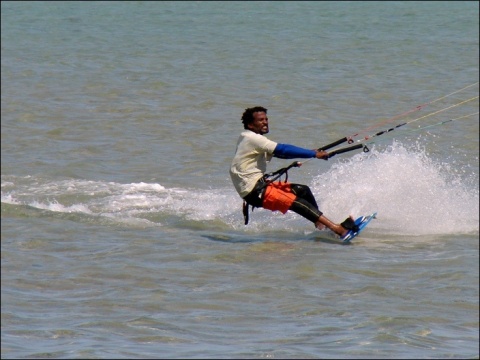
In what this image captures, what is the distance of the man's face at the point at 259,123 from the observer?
40.0 feet

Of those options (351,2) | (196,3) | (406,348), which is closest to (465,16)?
(351,2)

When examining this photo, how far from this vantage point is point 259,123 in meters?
12.2

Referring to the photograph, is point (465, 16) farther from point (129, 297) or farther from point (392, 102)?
point (129, 297)

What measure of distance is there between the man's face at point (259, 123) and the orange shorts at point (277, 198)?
0.56 m

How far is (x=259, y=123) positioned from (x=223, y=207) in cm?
178

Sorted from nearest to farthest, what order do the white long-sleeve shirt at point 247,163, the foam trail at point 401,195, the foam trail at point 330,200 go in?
the white long-sleeve shirt at point 247,163, the foam trail at point 401,195, the foam trail at point 330,200

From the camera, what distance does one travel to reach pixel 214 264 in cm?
1088

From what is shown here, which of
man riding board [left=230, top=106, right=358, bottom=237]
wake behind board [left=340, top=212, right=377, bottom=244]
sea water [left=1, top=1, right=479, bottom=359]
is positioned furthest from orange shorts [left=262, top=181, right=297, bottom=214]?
wake behind board [left=340, top=212, right=377, bottom=244]

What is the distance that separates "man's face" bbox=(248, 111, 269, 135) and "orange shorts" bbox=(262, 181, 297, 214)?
0.56m

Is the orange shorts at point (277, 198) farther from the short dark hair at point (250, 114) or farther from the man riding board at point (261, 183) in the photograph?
the short dark hair at point (250, 114)

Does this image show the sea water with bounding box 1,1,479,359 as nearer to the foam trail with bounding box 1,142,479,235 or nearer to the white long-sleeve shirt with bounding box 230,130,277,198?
the foam trail with bounding box 1,142,479,235

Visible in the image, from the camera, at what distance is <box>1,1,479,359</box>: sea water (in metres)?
8.62

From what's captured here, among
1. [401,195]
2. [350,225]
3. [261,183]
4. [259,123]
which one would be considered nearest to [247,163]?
[261,183]

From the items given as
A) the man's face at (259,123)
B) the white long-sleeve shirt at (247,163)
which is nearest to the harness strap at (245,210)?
the white long-sleeve shirt at (247,163)
